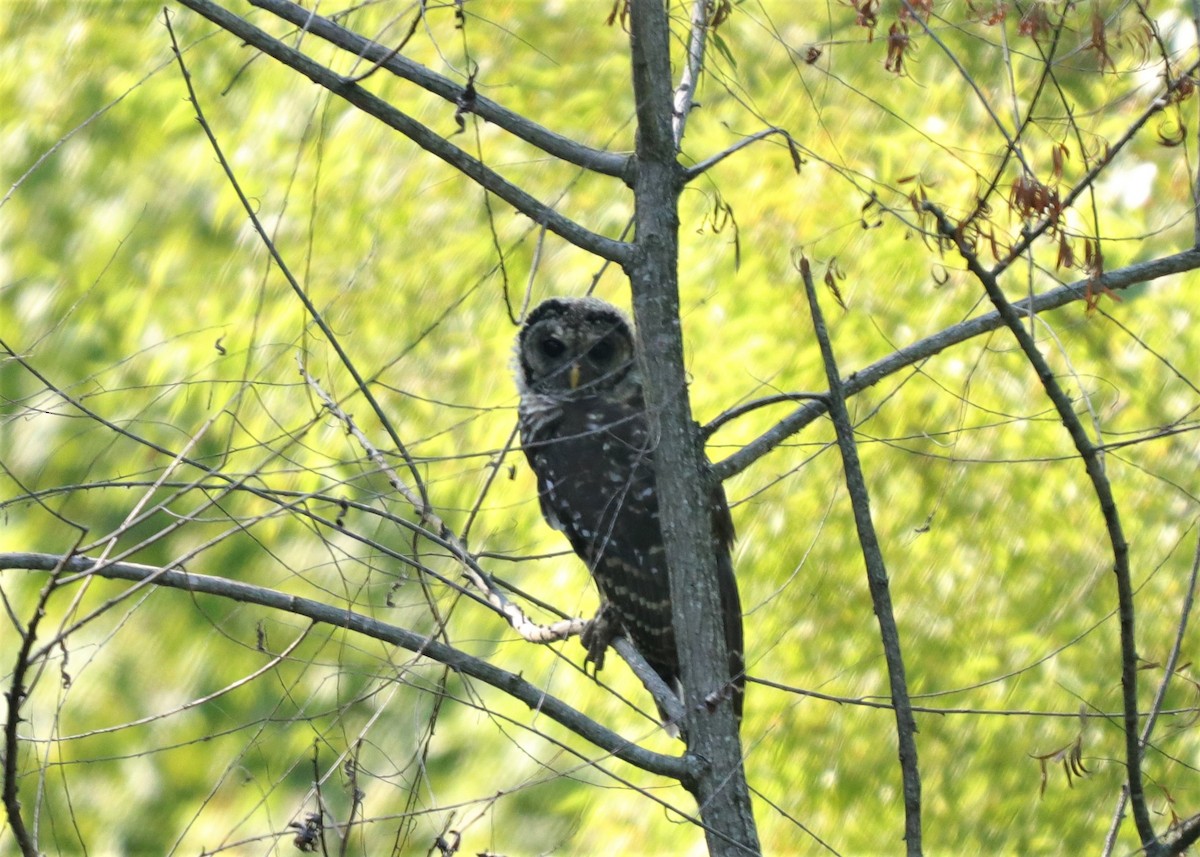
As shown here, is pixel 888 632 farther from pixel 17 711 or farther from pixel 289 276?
pixel 17 711

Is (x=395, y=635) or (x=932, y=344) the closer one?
(x=395, y=635)

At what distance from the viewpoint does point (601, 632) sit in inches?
127

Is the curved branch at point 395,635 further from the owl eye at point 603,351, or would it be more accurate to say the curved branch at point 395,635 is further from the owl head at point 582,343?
the owl eye at point 603,351

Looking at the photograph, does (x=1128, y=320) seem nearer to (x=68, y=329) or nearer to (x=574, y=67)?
(x=574, y=67)

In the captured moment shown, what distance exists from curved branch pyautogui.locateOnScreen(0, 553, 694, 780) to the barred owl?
44.1 inches

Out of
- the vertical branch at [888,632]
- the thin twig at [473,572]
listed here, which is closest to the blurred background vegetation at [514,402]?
the thin twig at [473,572]

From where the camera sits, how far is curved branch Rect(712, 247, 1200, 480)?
7.03 feet

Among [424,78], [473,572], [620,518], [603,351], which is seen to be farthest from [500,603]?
[603,351]

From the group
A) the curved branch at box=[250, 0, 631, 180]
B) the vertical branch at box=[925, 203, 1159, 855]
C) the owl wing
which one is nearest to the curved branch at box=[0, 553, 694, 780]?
the vertical branch at box=[925, 203, 1159, 855]

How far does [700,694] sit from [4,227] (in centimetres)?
427

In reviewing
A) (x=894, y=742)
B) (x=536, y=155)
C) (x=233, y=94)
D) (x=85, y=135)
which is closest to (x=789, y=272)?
(x=536, y=155)

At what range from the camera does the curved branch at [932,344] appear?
2.14m

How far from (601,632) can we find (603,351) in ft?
3.73

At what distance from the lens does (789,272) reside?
419cm
